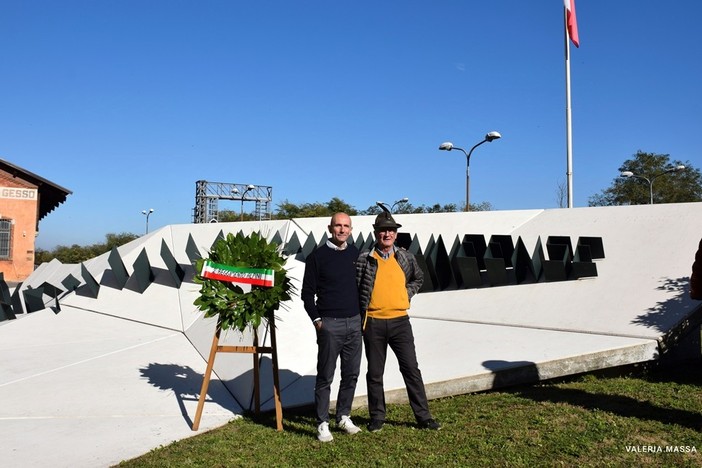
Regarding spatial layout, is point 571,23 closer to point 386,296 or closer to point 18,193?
point 386,296

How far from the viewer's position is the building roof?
98.8ft

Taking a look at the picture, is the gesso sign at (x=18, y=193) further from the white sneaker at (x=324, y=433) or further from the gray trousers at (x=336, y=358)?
the white sneaker at (x=324, y=433)

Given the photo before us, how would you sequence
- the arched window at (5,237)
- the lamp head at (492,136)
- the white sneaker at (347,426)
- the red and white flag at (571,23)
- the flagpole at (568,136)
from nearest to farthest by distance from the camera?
the white sneaker at (347,426), the flagpole at (568,136), the red and white flag at (571,23), the lamp head at (492,136), the arched window at (5,237)

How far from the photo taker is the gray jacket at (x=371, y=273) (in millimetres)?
4473

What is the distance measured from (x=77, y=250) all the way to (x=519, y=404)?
5760 centimetres

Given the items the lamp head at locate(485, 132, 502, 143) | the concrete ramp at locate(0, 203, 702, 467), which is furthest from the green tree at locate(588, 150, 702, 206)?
the concrete ramp at locate(0, 203, 702, 467)

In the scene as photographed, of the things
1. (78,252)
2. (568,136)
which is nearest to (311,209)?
(78,252)

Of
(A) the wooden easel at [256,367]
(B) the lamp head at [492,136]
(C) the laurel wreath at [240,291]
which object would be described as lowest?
(A) the wooden easel at [256,367]

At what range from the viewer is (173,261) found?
1037 centimetres

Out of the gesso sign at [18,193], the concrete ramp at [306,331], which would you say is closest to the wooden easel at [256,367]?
the concrete ramp at [306,331]

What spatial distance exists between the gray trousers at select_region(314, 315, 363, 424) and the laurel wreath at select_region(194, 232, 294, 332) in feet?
1.99

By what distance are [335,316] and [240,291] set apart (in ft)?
3.38

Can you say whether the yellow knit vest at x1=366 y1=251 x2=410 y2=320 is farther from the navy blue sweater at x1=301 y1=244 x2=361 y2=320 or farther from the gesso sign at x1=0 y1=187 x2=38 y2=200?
the gesso sign at x1=0 y1=187 x2=38 y2=200

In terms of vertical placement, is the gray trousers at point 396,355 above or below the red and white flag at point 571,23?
below
